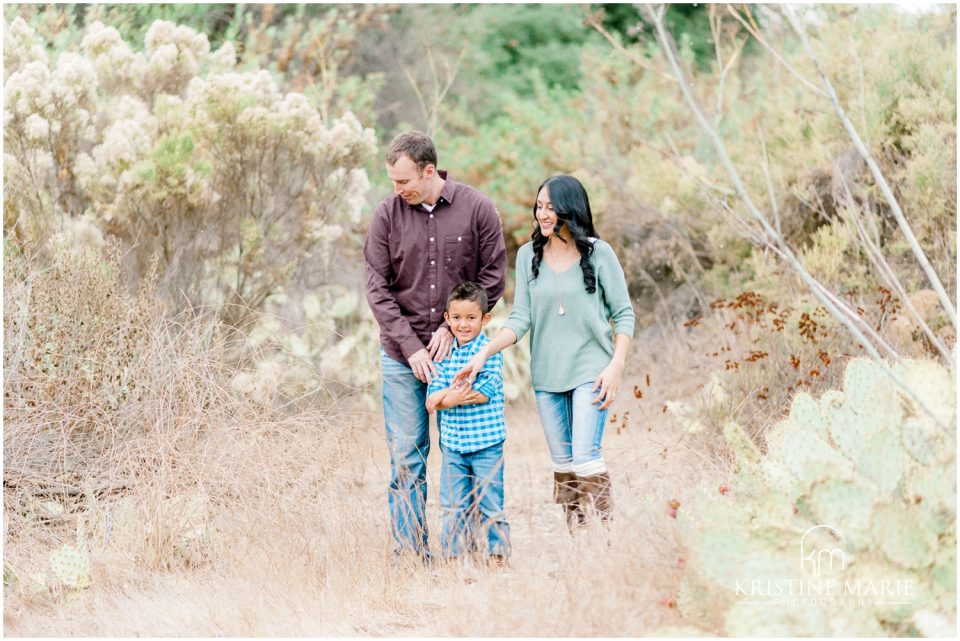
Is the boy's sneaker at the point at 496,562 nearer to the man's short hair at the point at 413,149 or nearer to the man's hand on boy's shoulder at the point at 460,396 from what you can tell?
the man's hand on boy's shoulder at the point at 460,396

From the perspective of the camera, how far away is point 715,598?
303cm

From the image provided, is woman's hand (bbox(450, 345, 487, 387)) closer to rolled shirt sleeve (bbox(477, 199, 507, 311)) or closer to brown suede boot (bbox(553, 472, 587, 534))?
rolled shirt sleeve (bbox(477, 199, 507, 311))

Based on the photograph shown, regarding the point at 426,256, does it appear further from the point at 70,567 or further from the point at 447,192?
the point at 70,567

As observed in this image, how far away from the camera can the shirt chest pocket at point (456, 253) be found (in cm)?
418

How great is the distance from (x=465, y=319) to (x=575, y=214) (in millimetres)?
599

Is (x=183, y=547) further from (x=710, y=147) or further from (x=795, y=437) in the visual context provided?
(x=710, y=147)

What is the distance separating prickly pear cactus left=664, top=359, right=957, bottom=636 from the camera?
9.25 ft

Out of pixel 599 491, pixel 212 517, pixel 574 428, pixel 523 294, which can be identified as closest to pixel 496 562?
pixel 599 491

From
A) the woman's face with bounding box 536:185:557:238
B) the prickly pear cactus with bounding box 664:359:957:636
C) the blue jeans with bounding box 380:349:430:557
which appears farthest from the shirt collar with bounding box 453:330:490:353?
Answer: the prickly pear cactus with bounding box 664:359:957:636

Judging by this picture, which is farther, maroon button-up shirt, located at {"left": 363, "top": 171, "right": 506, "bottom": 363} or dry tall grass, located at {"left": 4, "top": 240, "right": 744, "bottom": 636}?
maroon button-up shirt, located at {"left": 363, "top": 171, "right": 506, "bottom": 363}

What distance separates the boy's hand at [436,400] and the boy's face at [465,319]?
227 mm

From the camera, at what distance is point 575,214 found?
4.07m

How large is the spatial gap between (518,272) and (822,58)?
506 cm

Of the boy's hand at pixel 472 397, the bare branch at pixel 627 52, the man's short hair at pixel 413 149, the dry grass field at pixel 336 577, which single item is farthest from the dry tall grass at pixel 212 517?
the bare branch at pixel 627 52
